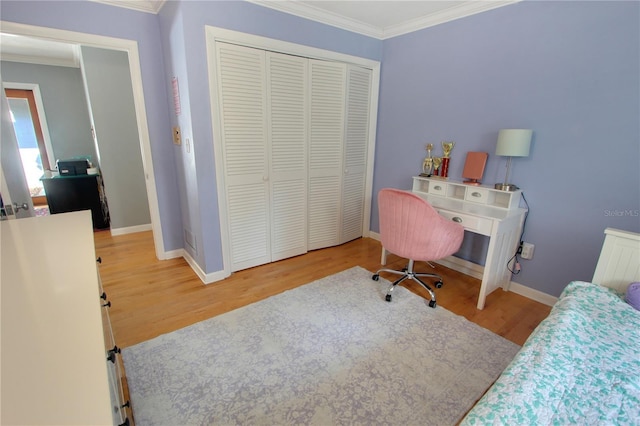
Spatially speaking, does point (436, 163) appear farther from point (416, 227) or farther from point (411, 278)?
point (411, 278)

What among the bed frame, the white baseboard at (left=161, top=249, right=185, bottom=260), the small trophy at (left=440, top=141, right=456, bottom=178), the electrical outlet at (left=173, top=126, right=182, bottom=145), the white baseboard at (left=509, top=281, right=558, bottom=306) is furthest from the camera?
the white baseboard at (left=161, top=249, right=185, bottom=260)

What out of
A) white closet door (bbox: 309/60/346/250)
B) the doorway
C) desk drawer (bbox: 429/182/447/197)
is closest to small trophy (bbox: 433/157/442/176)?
desk drawer (bbox: 429/182/447/197)

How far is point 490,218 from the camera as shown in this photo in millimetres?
2197

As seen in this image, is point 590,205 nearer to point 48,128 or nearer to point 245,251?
point 245,251

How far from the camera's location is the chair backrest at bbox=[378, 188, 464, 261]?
2211mm

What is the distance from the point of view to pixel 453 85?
9.17ft

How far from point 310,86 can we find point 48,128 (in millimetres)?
5037

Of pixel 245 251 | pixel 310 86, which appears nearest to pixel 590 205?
pixel 310 86

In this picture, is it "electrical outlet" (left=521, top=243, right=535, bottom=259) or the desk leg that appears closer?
the desk leg

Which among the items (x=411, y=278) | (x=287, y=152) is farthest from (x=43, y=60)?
(x=411, y=278)

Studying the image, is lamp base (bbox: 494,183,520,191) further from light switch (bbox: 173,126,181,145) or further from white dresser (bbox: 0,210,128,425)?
light switch (bbox: 173,126,181,145)

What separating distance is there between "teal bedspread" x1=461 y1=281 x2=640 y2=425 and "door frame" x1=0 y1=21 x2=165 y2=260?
315 centimetres

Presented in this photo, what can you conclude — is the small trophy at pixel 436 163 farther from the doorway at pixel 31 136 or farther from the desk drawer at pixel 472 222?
the doorway at pixel 31 136

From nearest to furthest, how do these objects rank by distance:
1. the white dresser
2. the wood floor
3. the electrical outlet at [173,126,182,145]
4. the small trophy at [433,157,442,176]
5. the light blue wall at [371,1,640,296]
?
the white dresser → the light blue wall at [371,1,640,296] → the wood floor → the electrical outlet at [173,126,182,145] → the small trophy at [433,157,442,176]
